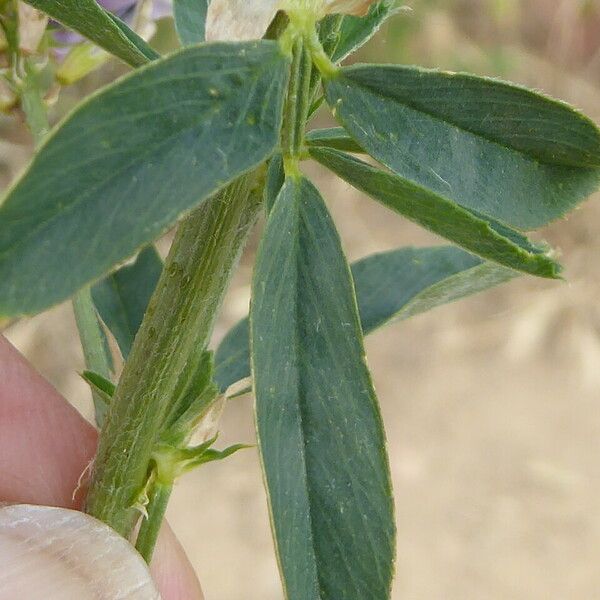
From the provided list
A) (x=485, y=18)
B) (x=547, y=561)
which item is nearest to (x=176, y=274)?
(x=547, y=561)

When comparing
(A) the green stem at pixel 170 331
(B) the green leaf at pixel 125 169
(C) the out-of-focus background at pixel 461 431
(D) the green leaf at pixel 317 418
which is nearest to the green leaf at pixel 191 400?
(A) the green stem at pixel 170 331

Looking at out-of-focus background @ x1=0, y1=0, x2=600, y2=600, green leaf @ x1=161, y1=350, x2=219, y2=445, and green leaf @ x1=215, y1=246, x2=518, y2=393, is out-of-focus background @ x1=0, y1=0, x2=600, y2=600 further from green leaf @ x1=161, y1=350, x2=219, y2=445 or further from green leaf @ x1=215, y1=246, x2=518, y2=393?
green leaf @ x1=161, y1=350, x2=219, y2=445

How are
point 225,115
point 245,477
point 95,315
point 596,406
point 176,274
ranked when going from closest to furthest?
1. point 225,115
2. point 176,274
3. point 95,315
4. point 245,477
5. point 596,406

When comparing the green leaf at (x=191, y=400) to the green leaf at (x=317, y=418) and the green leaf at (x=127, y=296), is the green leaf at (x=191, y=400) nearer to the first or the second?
the green leaf at (x=317, y=418)

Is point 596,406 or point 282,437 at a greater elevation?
point 596,406

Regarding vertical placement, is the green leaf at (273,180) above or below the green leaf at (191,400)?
above

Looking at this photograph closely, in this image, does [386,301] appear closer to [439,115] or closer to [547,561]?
[439,115]

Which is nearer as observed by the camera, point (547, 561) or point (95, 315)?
point (95, 315)
